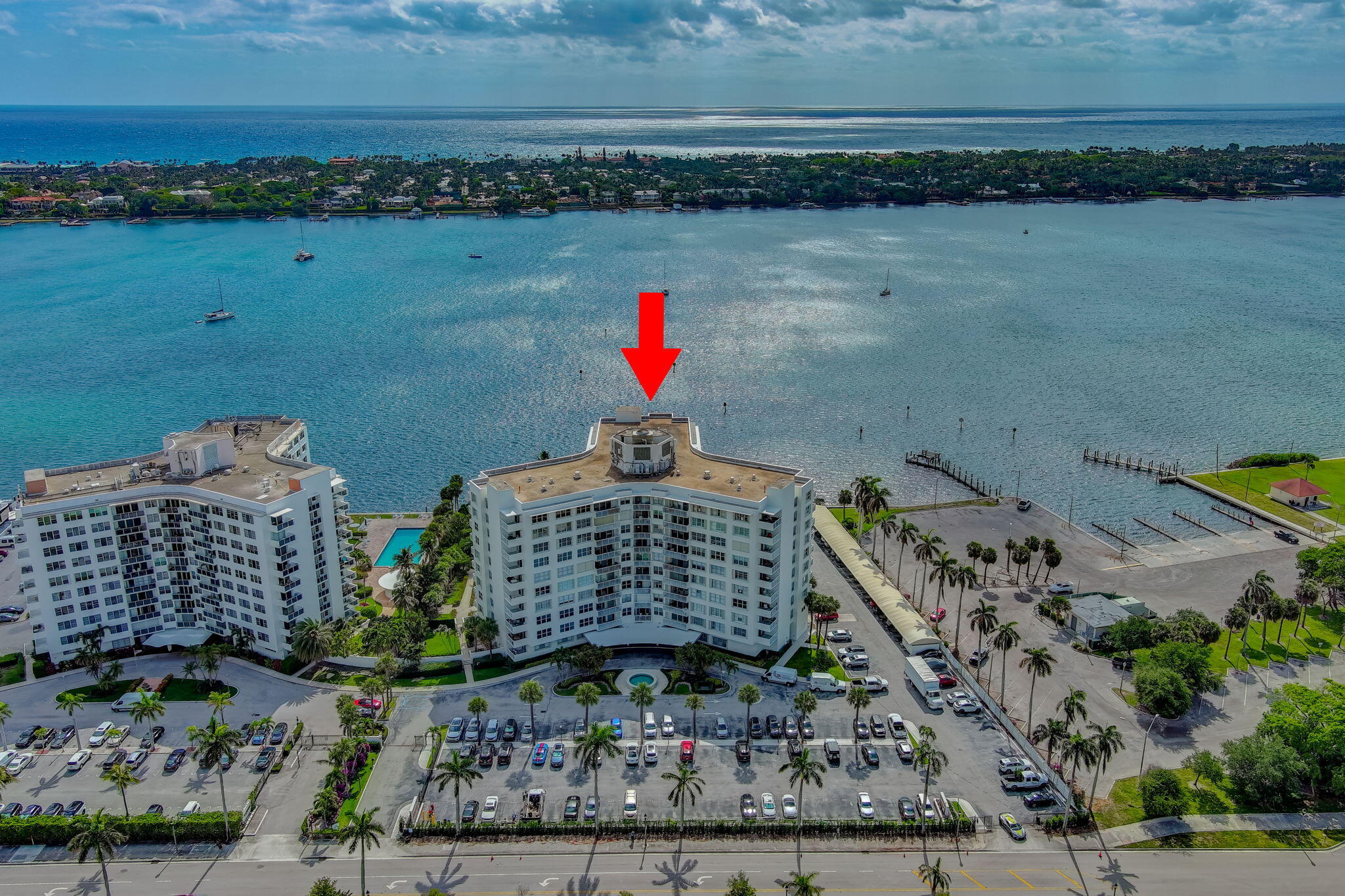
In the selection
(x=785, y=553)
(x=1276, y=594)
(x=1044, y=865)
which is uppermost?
(x=785, y=553)

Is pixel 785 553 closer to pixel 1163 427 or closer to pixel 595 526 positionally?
pixel 595 526

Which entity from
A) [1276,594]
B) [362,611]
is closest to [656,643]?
[362,611]

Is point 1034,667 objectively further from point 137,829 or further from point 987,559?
point 137,829

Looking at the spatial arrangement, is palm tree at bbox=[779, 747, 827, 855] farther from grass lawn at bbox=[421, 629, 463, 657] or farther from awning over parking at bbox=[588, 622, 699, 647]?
grass lawn at bbox=[421, 629, 463, 657]

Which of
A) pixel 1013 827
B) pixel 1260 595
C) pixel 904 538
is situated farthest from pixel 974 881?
pixel 904 538

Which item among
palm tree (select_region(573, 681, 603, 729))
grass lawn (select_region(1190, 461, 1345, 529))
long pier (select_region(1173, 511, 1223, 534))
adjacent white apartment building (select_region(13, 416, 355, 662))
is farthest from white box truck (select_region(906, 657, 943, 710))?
grass lawn (select_region(1190, 461, 1345, 529))

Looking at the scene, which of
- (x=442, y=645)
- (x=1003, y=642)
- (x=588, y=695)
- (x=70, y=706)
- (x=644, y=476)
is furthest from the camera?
(x=442, y=645)
